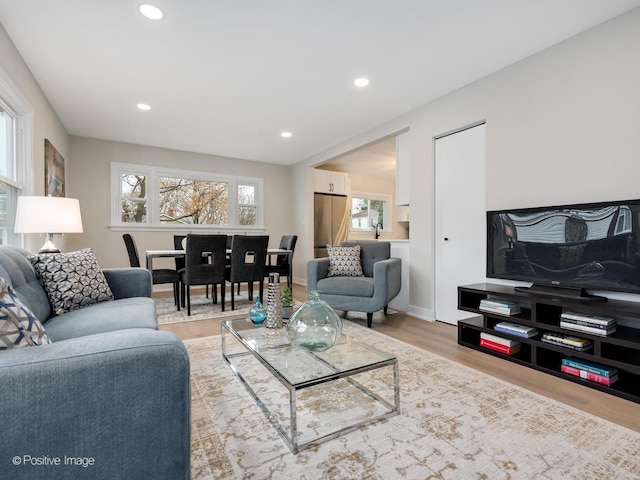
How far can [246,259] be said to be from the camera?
4270 mm

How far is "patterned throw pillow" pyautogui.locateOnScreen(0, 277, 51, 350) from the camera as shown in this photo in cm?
89

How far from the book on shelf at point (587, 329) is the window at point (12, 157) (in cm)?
425

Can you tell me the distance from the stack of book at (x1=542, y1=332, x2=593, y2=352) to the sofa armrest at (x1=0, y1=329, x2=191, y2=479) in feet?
7.63

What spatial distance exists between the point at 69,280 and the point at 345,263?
2528 millimetres

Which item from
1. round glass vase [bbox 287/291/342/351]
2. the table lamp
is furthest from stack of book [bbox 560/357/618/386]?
the table lamp

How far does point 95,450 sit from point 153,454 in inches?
5.4

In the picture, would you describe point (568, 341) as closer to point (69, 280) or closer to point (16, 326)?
point (16, 326)

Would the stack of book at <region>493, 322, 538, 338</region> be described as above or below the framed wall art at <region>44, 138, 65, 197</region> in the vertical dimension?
below

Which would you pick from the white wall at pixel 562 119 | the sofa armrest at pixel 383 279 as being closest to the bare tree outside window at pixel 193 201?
the sofa armrest at pixel 383 279

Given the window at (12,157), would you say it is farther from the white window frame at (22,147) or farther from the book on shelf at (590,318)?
the book on shelf at (590,318)

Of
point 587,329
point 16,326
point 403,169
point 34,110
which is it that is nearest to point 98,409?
point 16,326

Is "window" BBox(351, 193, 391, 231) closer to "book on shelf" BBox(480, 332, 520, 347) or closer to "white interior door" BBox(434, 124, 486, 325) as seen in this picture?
"white interior door" BBox(434, 124, 486, 325)

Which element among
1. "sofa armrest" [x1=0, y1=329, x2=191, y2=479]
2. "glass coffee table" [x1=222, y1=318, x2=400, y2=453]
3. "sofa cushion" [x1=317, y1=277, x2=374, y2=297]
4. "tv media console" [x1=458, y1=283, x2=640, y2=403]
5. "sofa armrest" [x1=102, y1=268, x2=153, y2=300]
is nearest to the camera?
"sofa armrest" [x1=0, y1=329, x2=191, y2=479]

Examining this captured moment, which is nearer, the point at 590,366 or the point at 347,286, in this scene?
the point at 590,366
